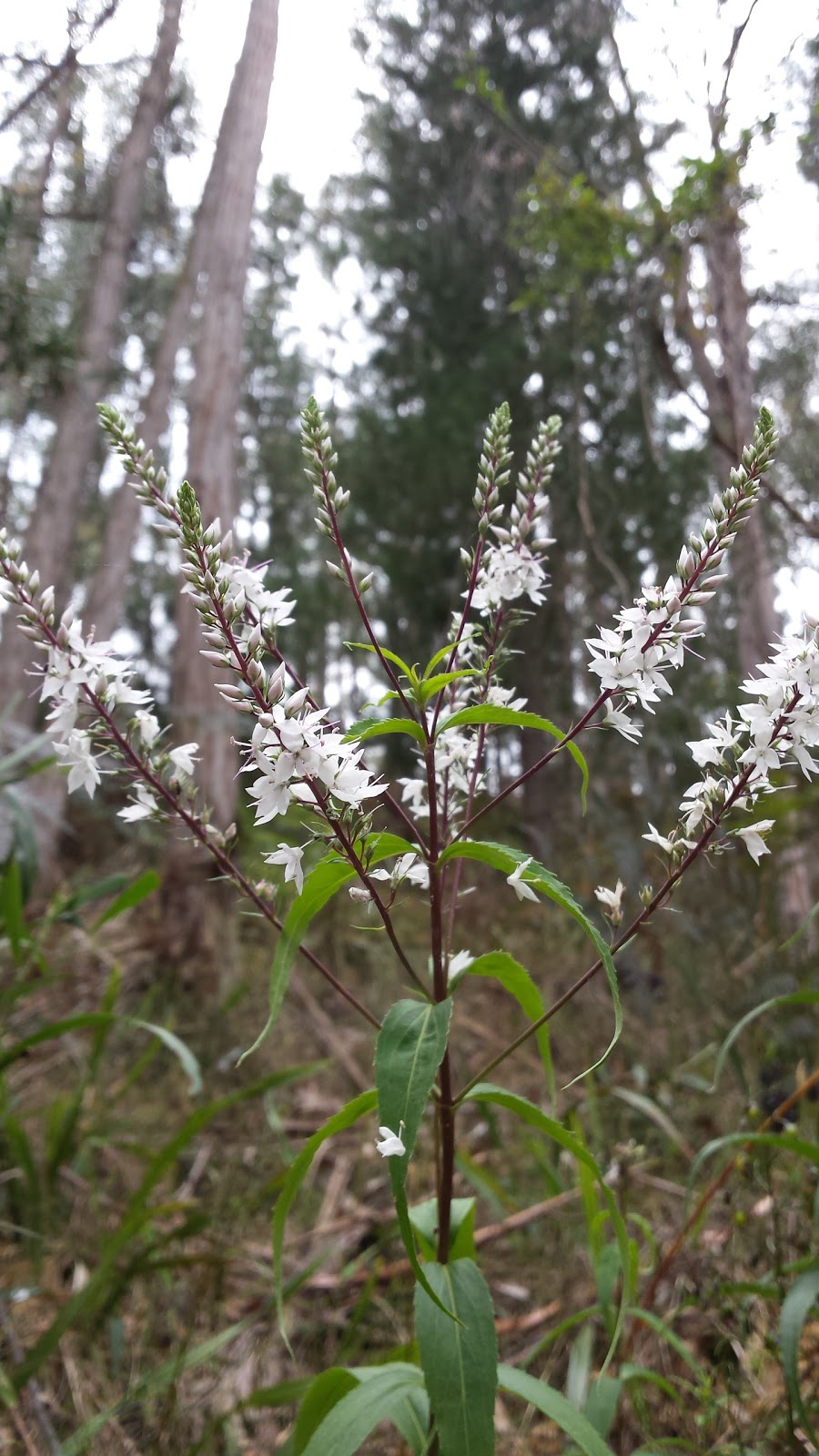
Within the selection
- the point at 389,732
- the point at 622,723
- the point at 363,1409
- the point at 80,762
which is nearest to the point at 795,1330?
the point at 363,1409

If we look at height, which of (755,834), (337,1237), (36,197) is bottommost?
(337,1237)

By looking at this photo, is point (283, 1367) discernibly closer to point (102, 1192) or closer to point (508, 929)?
point (102, 1192)

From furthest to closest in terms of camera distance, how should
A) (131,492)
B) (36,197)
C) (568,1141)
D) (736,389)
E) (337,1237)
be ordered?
(36,197) < (131,492) < (736,389) < (337,1237) < (568,1141)

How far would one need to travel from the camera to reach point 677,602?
3.96 feet

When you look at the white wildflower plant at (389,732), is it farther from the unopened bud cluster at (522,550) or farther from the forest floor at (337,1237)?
the forest floor at (337,1237)

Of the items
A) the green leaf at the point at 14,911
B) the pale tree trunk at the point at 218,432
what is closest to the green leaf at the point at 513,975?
the green leaf at the point at 14,911

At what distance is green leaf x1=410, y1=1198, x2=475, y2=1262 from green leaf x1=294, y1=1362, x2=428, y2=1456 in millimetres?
167

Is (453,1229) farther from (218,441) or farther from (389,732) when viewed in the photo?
(218,441)

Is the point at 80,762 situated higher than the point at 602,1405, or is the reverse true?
the point at 80,762

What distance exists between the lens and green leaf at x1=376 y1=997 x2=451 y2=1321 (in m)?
0.98

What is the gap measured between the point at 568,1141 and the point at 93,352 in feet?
35.0

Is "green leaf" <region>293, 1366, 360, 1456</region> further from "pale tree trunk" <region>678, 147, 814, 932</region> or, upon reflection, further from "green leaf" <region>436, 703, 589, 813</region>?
"pale tree trunk" <region>678, 147, 814, 932</region>

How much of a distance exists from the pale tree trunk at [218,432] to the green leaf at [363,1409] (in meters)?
4.05

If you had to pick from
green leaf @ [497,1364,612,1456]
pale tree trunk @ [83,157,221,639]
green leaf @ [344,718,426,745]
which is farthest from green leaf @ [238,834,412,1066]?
pale tree trunk @ [83,157,221,639]
